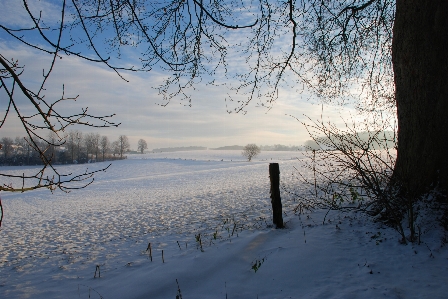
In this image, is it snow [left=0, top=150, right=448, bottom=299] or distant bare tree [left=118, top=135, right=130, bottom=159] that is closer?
snow [left=0, top=150, right=448, bottom=299]

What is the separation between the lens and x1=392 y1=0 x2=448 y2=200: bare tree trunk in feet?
13.3

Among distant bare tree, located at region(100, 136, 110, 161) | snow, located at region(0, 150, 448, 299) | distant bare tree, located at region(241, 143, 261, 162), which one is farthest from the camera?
distant bare tree, located at region(100, 136, 110, 161)

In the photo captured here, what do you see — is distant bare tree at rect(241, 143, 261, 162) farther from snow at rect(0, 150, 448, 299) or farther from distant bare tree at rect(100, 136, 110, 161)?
snow at rect(0, 150, 448, 299)

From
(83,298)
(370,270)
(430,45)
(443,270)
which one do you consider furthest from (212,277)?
(430,45)

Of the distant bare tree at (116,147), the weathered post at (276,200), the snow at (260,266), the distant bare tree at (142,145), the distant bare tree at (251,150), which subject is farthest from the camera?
the distant bare tree at (142,145)

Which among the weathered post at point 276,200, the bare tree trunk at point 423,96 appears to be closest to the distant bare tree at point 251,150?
the weathered post at point 276,200

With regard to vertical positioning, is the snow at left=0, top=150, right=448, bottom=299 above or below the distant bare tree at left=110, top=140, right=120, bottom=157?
below

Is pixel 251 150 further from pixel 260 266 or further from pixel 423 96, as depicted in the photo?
pixel 260 266

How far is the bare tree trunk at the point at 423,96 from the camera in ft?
13.3

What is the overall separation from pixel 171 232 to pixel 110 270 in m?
2.63

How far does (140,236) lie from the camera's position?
25.4ft

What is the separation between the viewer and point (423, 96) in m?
4.17

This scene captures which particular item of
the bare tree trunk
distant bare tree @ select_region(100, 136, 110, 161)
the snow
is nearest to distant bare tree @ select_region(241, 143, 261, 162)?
distant bare tree @ select_region(100, 136, 110, 161)

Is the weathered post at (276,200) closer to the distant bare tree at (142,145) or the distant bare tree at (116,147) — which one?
the distant bare tree at (116,147)
